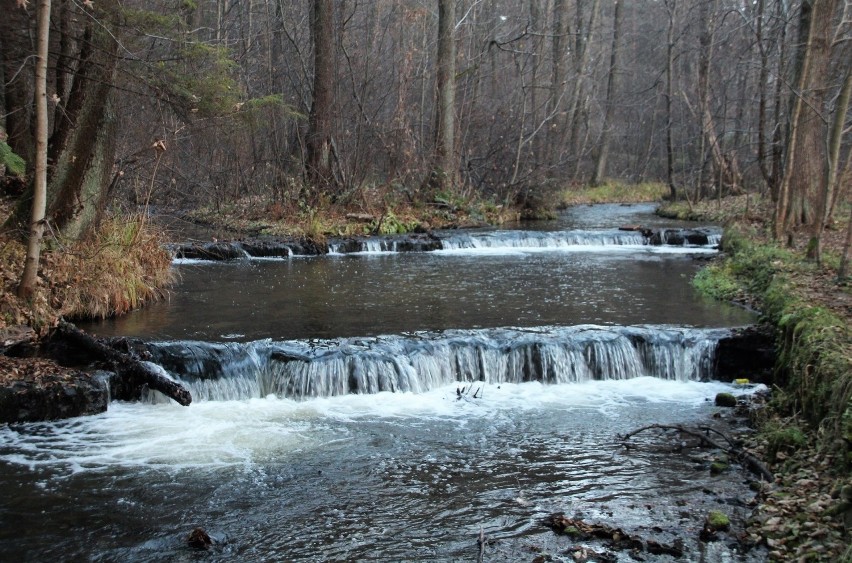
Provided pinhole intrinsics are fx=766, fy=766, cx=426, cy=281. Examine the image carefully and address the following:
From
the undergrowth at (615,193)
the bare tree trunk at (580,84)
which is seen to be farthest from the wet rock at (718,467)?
the bare tree trunk at (580,84)

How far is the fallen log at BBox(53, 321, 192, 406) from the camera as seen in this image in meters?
8.23

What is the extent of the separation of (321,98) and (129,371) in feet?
44.1

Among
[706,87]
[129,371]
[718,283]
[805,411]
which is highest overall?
[706,87]

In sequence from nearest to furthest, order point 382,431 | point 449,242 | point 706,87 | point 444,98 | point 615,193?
point 382,431 < point 449,242 < point 444,98 < point 706,87 < point 615,193

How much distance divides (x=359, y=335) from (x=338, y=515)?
4427 millimetres

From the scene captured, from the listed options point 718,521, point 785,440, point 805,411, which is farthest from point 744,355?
point 718,521

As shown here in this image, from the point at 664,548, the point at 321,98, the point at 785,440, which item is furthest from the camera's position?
the point at 321,98

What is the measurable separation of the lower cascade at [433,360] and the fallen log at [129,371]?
0.46 m

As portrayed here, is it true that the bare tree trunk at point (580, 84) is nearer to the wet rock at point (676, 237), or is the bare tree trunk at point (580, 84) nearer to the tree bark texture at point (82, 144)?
the wet rock at point (676, 237)

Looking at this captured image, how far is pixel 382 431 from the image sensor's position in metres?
7.81

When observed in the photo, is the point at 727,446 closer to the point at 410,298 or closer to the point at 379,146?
the point at 410,298

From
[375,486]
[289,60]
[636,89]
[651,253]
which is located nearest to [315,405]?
[375,486]

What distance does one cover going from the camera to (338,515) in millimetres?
5859

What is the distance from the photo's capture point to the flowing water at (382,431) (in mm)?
5598
